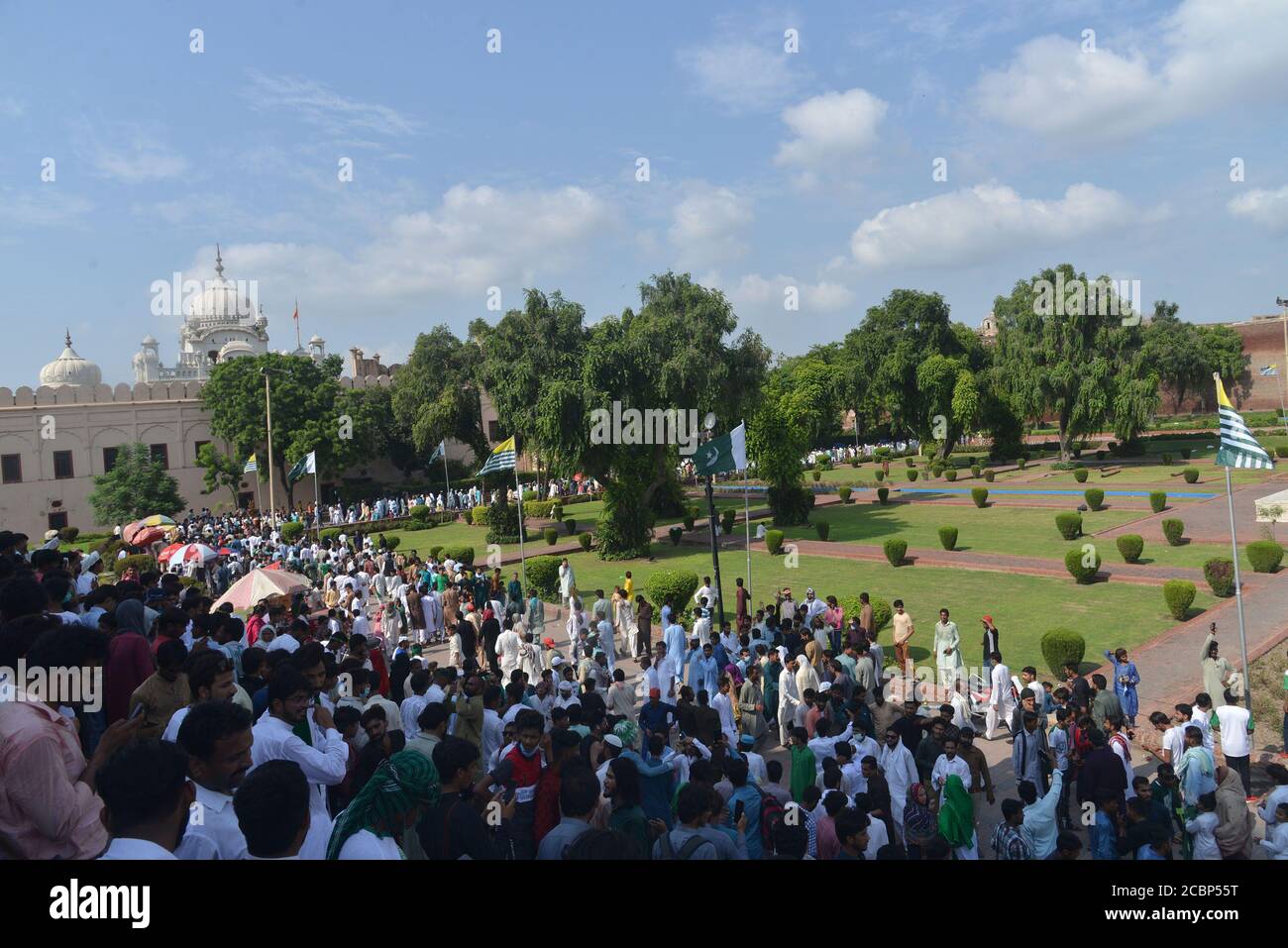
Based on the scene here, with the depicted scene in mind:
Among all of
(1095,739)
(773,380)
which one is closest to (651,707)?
(1095,739)

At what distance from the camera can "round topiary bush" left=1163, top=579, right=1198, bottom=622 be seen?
14773 mm

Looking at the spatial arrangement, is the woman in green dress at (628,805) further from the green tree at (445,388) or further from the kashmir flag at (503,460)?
the green tree at (445,388)

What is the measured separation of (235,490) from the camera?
4362 cm

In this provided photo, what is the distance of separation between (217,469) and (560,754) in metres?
42.2

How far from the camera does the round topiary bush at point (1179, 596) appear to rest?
14.8m

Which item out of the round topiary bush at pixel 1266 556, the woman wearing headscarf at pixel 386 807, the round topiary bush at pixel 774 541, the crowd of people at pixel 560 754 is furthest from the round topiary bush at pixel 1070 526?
the woman wearing headscarf at pixel 386 807

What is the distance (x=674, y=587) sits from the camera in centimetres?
1748

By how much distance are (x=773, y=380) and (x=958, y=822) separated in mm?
27000

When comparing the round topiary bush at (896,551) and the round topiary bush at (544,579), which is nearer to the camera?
the round topiary bush at (544,579)

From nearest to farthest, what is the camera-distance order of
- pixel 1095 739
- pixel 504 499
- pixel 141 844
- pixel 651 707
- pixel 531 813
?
pixel 141 844 → pixel 531 813 → pixel 1095 739 → pixel 651 707 → pixel 504 499

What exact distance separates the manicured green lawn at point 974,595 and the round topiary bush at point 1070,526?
5.11 metres

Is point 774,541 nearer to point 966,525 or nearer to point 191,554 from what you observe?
point 966,525

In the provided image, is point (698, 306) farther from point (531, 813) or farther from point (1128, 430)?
point (1128, 430)
